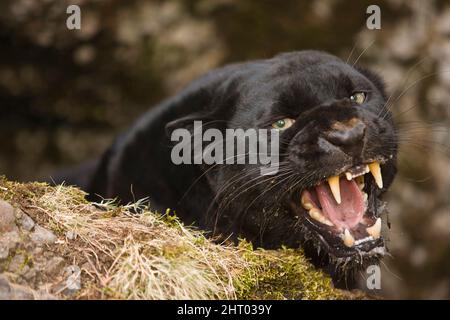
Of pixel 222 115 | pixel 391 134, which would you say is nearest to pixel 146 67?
pixel 222 115

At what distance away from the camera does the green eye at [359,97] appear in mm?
4734

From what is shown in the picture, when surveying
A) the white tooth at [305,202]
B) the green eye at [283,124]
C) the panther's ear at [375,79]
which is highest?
the panther's ear at [375,79]

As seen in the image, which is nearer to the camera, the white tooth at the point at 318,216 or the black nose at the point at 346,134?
the black nose at the point at 346,134

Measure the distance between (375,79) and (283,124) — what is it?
1.18 m

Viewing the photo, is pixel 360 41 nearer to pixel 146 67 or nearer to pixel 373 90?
pixel 146 67

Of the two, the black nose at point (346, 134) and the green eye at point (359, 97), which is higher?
the green eye at point (359, 97)

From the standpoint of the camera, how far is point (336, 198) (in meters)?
4.18

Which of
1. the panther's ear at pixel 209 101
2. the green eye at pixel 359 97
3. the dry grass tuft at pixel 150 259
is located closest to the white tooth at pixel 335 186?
the dry grass tuft at pixel 150 259

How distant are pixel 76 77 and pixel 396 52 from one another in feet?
14.3

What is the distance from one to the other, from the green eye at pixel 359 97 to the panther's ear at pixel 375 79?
513mm

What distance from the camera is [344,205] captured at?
4.33 metres

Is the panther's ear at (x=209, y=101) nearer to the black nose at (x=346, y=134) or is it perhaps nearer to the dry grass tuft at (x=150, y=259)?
the black nose at (x=346, y=134)

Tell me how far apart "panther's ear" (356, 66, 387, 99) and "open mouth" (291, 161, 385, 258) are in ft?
3.54

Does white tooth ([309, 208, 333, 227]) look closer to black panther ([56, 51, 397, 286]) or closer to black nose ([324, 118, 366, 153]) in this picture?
black panther ([56, 51, 397, 286])
